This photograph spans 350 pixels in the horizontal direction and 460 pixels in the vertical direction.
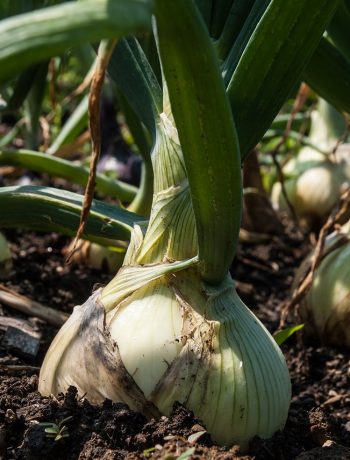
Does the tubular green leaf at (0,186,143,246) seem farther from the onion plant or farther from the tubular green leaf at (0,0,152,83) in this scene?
the tubular green leaf at (0,0,152,83)

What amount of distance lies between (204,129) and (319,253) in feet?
2.42

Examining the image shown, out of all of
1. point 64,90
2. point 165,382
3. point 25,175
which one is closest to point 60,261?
point 25,175

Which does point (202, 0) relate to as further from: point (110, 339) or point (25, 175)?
point (25, 175)

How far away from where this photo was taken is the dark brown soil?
→ 1.08m

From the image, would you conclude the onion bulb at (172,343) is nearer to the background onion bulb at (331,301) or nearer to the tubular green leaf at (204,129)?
the tubular green leaf at (204,129)

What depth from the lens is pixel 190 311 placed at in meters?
1.17

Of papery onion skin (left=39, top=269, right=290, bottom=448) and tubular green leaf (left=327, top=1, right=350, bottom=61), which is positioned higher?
tubular green leaf (left=327, top=1, right=350, bottom=61)

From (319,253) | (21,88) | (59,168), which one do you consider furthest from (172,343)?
(21,88)

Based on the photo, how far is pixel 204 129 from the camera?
1.03 meters

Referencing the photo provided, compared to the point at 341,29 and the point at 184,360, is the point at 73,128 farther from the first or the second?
the point at 184,360

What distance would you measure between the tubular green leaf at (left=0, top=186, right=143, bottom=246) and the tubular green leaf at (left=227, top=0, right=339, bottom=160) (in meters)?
0.35

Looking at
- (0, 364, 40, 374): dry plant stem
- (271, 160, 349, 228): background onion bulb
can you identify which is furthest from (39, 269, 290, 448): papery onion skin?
(271, 160, 349, 228): background onion bulb

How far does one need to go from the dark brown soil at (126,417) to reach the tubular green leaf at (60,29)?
0.51m

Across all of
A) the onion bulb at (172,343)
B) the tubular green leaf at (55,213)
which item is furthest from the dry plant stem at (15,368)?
the tubular green leaf at (55,213)
